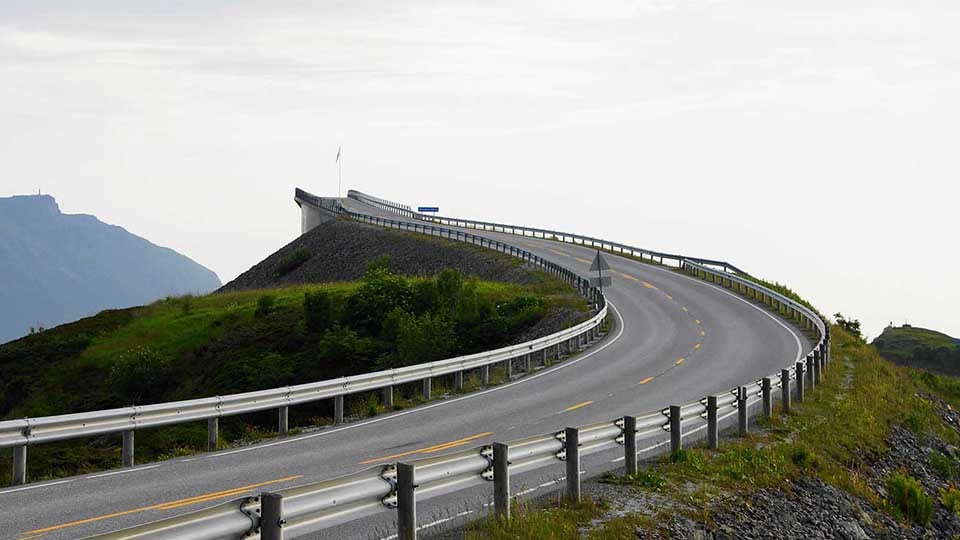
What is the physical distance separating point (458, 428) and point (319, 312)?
28055mm

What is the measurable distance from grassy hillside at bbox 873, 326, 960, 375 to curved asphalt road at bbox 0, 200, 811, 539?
61378 millimetres

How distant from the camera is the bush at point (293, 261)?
81312 mm

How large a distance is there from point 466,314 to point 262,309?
12.6 m

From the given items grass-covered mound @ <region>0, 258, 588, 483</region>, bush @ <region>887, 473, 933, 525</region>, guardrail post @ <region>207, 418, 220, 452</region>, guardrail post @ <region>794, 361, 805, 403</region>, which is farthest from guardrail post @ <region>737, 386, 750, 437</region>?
grass-covered mound @ <region>0, 258, 588, 483</region>

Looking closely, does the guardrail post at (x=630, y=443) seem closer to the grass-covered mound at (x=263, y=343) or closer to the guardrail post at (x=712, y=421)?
the guardrail post at (x=712, y=421)

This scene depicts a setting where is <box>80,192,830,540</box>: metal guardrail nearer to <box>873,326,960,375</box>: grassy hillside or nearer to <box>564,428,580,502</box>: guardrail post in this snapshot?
<box>564,428,580,502</box>: guardrail post

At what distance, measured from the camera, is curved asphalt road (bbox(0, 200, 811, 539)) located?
10758mm

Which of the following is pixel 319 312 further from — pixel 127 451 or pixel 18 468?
pixel 18 468

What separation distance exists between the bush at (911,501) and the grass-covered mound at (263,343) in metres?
16.9

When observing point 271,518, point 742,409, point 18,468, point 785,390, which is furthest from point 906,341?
point 271,518

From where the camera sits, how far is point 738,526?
1134 cm

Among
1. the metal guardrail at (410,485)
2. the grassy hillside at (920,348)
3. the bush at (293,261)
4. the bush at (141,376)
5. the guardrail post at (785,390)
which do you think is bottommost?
the grassy hillside at (920,348)

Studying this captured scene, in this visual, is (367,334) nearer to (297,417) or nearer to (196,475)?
(297,417)

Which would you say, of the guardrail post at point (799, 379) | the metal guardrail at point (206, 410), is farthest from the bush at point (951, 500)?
the metal guardrail at point (206, 410)
